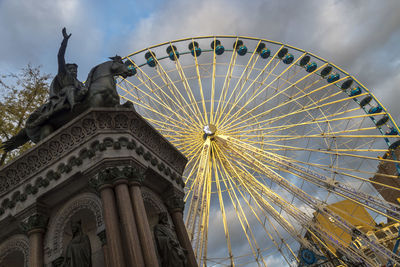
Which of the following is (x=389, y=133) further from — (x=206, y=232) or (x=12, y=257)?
(x=12, y=257)

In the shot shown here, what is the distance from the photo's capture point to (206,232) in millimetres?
22297

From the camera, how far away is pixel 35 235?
7.09 metres

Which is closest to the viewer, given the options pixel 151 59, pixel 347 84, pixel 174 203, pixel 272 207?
pixel 174 203

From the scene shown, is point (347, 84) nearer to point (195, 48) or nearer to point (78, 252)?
point (195, 48)

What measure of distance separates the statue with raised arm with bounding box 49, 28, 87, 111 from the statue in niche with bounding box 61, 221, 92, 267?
3.00 meters

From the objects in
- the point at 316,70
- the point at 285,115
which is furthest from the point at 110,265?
the point at 316,70

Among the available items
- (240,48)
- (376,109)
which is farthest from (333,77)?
(240,48)

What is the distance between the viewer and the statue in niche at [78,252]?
652 centimetres

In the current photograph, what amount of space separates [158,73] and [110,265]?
22.5 metres

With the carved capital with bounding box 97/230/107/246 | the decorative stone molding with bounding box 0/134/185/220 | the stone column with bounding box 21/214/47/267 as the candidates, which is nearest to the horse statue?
the decorative stone molding with bounding box 0/134/185/220

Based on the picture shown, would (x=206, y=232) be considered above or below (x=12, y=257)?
above

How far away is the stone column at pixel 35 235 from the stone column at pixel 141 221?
78.6 inches

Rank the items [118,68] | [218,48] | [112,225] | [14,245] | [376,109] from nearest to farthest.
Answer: [112,225] → [14,245] → [118,68] → [376,109] → [218,48]

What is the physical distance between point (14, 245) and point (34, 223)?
1.06 metres
